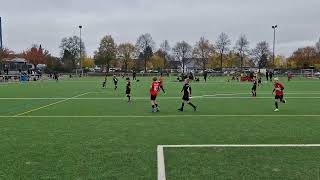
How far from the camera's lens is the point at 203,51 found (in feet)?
356

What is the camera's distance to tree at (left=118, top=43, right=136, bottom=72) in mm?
105750

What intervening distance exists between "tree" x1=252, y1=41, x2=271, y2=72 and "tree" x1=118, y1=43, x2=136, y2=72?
32.7 metres

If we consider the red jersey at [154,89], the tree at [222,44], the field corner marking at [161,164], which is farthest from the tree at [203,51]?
the field corner marking at [161,164]

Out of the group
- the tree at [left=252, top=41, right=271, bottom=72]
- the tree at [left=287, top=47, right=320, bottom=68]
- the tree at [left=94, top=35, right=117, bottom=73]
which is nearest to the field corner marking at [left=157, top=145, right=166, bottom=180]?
the tree at [left=94, top=35, right=117, bottom=73]

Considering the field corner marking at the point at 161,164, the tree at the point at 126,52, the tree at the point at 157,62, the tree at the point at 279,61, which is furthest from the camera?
the tree at the point at 279,61

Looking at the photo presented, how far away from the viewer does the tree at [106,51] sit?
10150 cm

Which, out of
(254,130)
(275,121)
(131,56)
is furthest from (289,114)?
(131,56)

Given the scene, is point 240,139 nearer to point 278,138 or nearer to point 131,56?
point 278,138

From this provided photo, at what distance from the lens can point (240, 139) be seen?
10414mm

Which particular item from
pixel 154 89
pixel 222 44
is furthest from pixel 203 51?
pixel 154 89

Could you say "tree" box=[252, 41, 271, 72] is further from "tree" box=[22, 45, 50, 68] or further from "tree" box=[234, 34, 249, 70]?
"tree" box=[22, 45, 50, 68]

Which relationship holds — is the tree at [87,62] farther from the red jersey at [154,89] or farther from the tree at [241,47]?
the red jersey at [154,89]

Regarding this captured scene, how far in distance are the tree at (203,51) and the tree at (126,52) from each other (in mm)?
16528

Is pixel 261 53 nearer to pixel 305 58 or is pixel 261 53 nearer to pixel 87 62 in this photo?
pixel 305 58
